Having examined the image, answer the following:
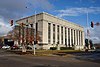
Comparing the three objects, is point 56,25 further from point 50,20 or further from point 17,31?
point 17,31

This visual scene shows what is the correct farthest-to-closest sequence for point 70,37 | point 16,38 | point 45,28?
point 70,37 < point 45,28 < point 16,38

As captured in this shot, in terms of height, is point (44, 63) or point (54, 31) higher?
point (54, 31)

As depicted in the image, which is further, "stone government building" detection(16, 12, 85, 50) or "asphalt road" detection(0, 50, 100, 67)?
"stone government building" detection(16, 12, 85, 50)

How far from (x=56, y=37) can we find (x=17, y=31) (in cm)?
3447

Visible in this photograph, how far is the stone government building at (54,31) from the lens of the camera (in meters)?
90.1

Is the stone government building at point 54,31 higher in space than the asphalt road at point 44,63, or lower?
higher

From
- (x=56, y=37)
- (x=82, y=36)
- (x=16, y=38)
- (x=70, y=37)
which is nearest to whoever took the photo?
(x=16, y=38)

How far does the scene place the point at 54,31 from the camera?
98250 millimetres

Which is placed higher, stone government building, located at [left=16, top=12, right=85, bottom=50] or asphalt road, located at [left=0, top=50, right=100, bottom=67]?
stone government building, located at [left=16, top=12, right=85, bottom=50]

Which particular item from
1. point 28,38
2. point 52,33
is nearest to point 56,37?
point 52,33

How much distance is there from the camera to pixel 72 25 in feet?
387

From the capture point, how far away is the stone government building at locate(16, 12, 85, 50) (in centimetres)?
9006

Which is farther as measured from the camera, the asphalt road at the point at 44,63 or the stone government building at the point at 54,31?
the stone government building at the point at 54,31

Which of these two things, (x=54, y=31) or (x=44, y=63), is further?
(x=54, y=31)
